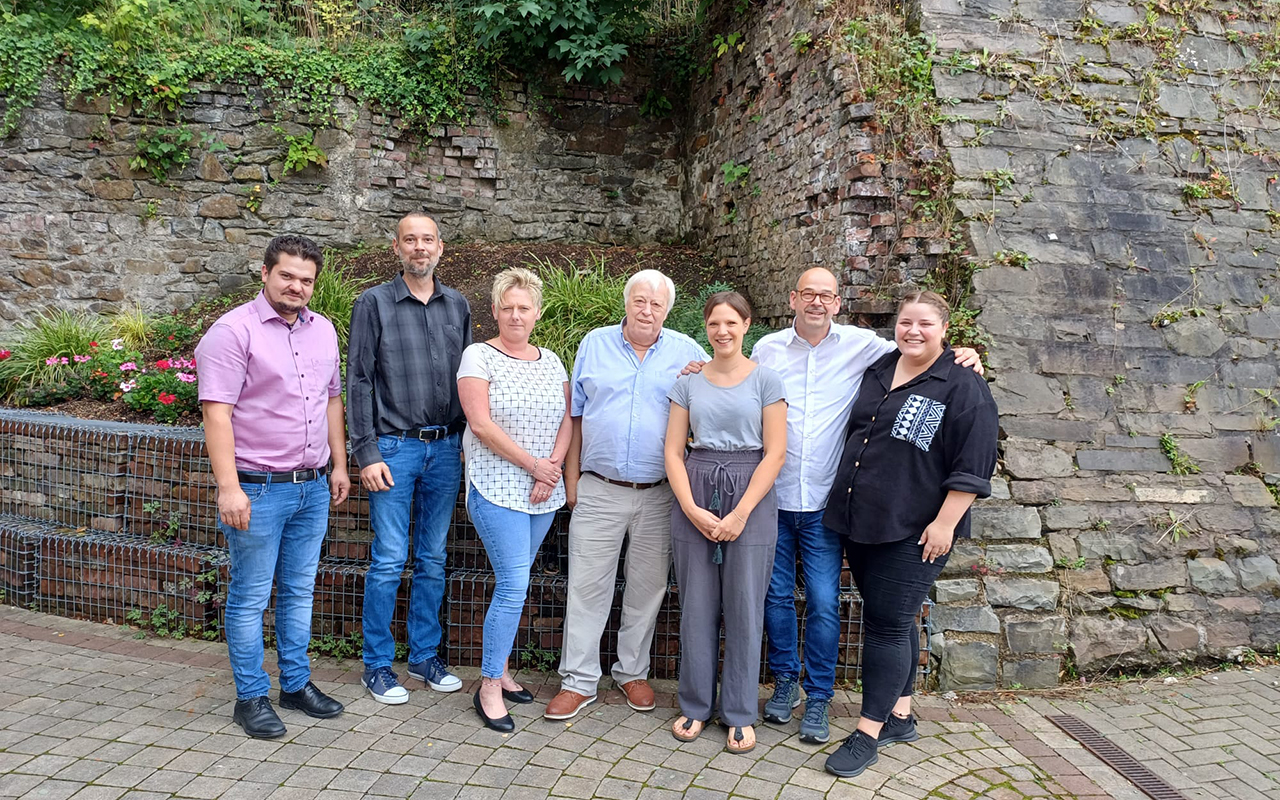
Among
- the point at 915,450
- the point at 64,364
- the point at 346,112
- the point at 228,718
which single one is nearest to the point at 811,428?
the point at 915,450

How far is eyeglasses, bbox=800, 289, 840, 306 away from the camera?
339cm

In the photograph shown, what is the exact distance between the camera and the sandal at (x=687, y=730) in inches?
131

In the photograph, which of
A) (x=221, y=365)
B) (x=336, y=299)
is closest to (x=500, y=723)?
(x=221, y=365)

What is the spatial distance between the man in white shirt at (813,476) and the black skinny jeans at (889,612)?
225 mm

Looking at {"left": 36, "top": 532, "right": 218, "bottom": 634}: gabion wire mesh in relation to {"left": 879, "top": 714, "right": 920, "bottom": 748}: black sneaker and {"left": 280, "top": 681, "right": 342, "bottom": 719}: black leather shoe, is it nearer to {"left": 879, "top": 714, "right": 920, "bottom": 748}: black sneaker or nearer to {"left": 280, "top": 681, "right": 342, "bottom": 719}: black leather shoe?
{"left": 280, "top": 681, "right": 342, "bottom": 719}: black leather shoe

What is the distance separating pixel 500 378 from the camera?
338 cm

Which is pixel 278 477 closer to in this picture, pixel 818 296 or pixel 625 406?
pixel 625 406

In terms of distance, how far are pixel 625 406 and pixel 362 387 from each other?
1099 mm

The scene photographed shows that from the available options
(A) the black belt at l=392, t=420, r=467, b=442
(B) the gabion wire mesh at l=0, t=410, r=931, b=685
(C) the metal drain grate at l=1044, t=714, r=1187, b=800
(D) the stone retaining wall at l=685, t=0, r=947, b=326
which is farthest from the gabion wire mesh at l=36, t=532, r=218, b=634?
(C) the metal drain grate at l=1044, t=714, r=1187, b=800

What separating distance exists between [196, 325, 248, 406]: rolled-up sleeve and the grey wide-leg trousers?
176cm

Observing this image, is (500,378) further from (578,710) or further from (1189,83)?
(1189,83)

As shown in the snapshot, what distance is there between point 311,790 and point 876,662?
83.6 inches

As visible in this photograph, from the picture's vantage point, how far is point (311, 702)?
3422mm

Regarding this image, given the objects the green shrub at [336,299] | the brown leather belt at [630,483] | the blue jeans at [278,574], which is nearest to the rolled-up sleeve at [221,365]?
the blue jeans at [278,574]
